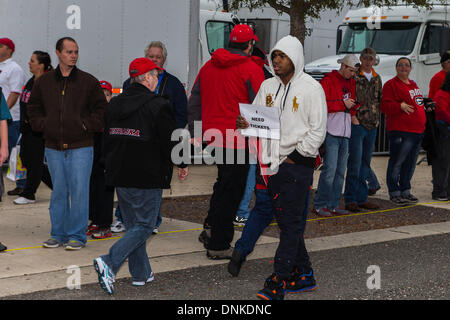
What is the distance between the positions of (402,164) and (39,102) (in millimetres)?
5463

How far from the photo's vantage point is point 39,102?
728cm

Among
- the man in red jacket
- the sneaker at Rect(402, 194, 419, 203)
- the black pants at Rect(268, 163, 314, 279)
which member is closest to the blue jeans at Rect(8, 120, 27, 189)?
the man in red jacket

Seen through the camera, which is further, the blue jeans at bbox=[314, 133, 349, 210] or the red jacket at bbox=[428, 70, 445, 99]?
the red jacket at bbox=[428, 70, 445, 99]

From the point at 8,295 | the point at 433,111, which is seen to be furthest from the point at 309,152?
the point at 433,111

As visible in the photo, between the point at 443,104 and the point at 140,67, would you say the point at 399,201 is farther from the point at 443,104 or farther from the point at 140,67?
the point at 140,67

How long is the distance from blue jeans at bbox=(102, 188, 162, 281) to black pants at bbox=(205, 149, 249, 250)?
1.14m

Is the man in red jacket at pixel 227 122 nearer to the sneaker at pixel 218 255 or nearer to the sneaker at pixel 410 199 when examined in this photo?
the sneaker at pixel 218 255

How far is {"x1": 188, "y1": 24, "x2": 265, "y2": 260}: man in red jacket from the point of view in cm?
691

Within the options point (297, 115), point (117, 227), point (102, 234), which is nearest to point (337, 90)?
point (117, 227)

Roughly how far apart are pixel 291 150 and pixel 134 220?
49.4 inches

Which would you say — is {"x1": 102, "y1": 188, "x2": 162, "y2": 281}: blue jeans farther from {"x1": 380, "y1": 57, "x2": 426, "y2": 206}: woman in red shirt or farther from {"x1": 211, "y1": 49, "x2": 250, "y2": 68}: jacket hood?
{"x1": 380, "y1": 57, "x2": 426, "y2": 206}: woman in red shirt

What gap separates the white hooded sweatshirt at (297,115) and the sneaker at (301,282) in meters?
0.87

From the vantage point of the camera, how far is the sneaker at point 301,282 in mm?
5969

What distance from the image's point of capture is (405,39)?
57.8 feet
